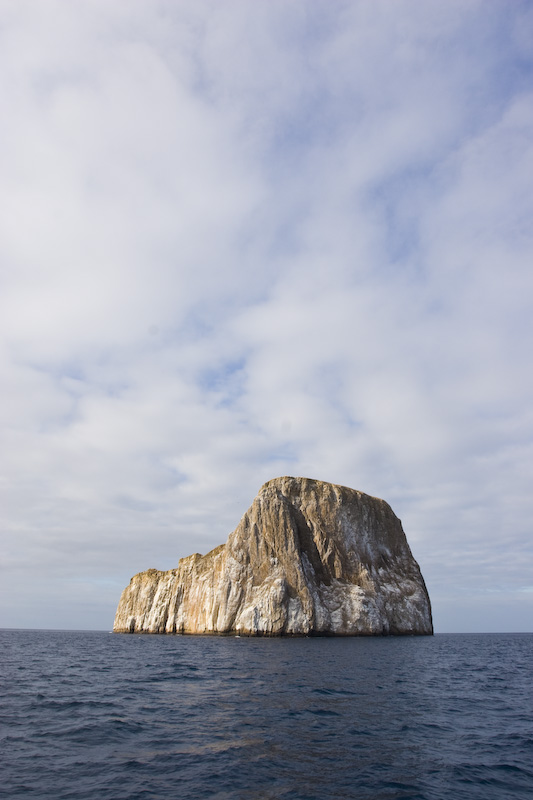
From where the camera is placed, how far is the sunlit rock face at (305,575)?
252 ft

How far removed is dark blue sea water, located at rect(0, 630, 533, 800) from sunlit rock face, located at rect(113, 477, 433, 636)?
4691 centimetres

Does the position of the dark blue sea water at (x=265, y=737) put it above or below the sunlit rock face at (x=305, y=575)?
below

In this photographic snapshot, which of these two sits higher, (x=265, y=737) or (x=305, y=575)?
(x=305, y=575)

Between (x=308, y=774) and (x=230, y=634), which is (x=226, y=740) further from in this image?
(x=230, y=634)

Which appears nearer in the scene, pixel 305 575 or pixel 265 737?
pixel 265 737

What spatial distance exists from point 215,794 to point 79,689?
62.3 ft

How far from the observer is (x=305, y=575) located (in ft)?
262

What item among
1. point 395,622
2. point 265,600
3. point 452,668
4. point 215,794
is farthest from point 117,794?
point 395,622

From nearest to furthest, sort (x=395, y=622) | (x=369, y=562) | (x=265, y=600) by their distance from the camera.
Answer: (x=265, y=600)
(x=395, y=622)
(x=369, y=562)

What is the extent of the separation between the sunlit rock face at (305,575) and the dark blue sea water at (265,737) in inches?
1847

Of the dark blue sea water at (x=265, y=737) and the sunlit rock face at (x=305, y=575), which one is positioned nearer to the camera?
the dark blue sea water at (x=265, y=737)

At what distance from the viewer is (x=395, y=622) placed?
85.2 m

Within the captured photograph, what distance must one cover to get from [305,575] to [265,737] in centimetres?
6617

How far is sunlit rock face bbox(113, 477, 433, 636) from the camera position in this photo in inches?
3019
